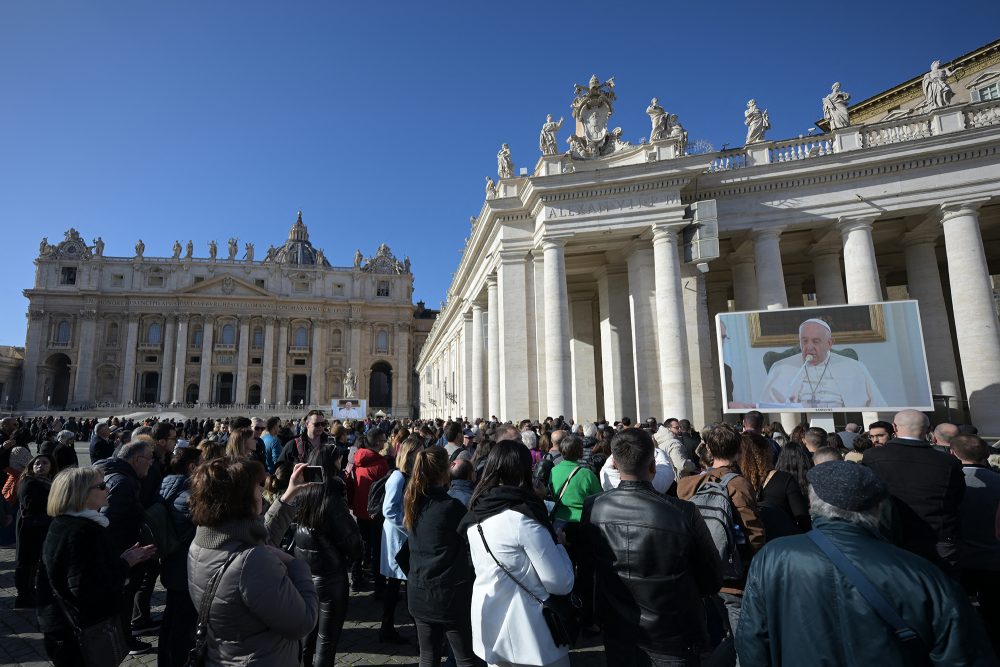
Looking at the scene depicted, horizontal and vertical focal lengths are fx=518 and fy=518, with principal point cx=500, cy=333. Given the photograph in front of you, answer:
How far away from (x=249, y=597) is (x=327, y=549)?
63.8 inches

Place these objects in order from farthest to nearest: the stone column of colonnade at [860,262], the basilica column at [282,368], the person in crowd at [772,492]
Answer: the basilica column at [282,368] < the stone column of colonnade at [860,262] < the person in crowd at [772,492]

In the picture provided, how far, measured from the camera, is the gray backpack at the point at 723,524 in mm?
3105

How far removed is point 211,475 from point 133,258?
234 ft

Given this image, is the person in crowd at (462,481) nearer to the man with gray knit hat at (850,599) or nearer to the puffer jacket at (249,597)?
the puffer jacket at (249,597)

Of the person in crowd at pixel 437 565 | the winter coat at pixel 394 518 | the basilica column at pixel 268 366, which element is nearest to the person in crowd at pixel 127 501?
the winter coat at pixel 394 518

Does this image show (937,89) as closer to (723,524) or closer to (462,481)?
(723,524)

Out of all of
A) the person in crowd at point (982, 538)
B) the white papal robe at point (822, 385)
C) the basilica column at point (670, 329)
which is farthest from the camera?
the basilica column at point (670, 329)

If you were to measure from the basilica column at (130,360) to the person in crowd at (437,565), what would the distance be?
65.5 meters

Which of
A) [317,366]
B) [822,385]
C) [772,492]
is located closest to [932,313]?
[822,385]

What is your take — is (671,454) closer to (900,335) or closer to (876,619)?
(876,619)

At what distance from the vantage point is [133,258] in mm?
60000

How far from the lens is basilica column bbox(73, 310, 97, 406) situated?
55219 millimetres

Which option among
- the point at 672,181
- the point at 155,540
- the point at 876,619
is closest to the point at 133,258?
the point at 672,181

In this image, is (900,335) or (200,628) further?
(900,335)
